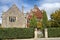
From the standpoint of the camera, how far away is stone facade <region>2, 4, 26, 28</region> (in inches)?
1833

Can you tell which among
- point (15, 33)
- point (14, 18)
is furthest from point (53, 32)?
point (14, 18)

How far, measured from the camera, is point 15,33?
35188mm

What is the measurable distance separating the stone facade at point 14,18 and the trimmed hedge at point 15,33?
11346 millimetres

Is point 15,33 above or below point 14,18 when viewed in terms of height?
below

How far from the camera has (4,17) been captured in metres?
46.8

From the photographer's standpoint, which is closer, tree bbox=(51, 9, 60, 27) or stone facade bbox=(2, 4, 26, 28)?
tree bbox=(51, 9, 60, 27)

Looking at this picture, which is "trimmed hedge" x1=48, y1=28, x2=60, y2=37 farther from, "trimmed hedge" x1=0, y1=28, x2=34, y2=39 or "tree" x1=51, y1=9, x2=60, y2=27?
"tree" x1=51, y1=9, x2=60, y2=27

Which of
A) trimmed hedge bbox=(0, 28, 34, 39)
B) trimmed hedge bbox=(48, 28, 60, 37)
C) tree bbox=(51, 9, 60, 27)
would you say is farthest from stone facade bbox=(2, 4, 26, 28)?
trimmed hedge bbox=(48, 28, 60, 37)

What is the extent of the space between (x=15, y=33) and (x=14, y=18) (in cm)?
1253

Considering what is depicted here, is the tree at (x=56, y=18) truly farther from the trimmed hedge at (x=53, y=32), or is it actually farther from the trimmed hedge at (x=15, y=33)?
the trimmed hedge at (x=15, y=33)

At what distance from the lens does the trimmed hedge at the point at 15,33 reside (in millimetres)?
34844

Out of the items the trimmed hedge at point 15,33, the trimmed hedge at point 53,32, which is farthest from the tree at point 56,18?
the trimmed hedge at point 15,33

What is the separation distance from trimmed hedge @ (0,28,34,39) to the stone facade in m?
11.3

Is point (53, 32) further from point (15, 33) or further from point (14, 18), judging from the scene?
point (14, 18)
